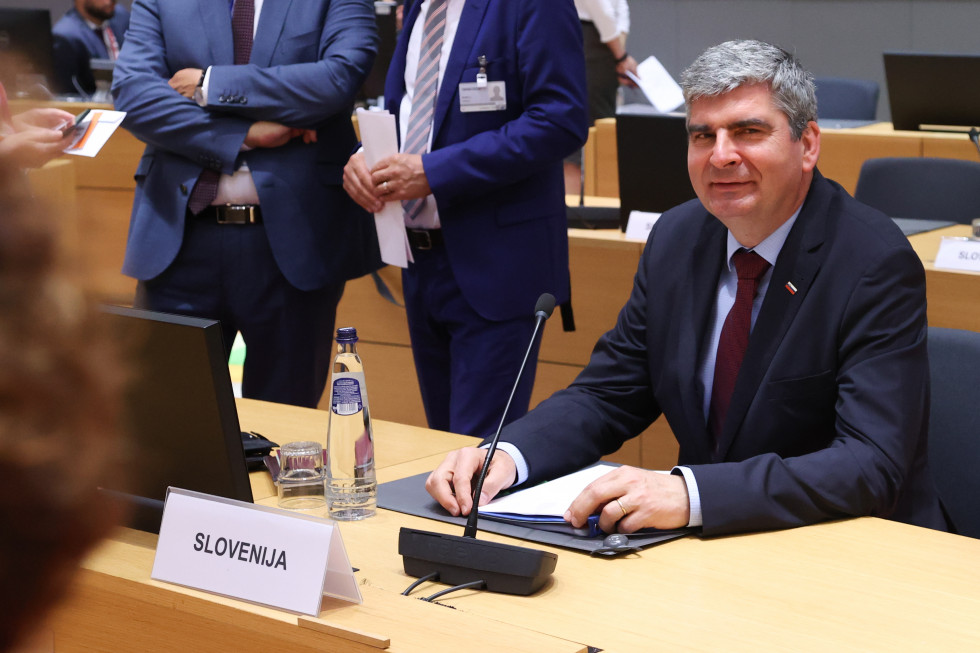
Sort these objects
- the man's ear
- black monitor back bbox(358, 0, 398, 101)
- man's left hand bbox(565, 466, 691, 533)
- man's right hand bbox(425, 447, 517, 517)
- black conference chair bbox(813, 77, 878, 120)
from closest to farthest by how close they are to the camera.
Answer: man's left hand bbox(565, 466, 691, 533), man's right hand bbox(425, 447, 517, 517), the man's ear, black monitor back bbox(358, 0, 398, 101), black conference chair bbox(813, 77, 878, 120)

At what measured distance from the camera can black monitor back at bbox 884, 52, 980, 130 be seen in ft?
14.9

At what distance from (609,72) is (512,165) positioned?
4.08m

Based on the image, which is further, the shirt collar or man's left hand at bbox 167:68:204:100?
man's left hand at bbox 167:68:204:100

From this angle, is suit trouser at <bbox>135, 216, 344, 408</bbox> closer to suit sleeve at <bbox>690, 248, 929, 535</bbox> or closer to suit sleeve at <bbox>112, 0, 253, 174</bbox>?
suit sleeve at <bbox>112, 0, 253, 174</bbox>

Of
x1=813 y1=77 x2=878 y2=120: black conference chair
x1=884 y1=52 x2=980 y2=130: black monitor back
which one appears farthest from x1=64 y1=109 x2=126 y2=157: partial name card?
→ x1=813 y1=77 x2=878 y2=120: black conference chair

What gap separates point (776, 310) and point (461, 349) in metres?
1.02

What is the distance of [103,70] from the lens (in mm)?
6129

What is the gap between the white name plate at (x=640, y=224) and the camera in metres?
3.56

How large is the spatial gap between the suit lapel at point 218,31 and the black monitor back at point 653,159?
1195 millimetres

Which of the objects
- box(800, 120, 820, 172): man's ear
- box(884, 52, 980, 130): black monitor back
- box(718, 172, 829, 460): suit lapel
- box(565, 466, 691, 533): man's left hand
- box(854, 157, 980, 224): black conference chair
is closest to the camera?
box(565, 466, 691, 533): man's left hand

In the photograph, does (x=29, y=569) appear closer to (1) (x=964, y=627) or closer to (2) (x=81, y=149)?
(1) (x=964, y=627)

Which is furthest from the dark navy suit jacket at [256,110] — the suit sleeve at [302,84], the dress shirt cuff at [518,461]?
the dress shirt cuff at [518,461]

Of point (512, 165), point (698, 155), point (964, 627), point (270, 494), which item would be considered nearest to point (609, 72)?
point (512, 165)

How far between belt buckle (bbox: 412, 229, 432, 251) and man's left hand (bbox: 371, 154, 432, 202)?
115 mm
